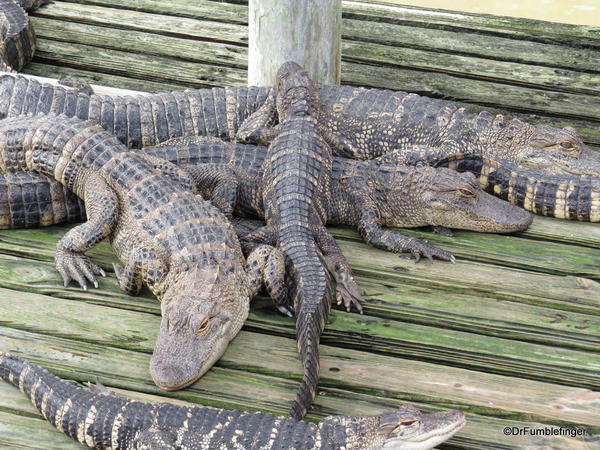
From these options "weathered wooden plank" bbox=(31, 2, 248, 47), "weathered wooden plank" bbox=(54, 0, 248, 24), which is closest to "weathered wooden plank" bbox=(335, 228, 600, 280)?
"weathered wooden plank" bbox=(31, 2, 248, 47)

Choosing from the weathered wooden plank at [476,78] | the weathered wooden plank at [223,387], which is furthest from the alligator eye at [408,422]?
the weathered wooden plank at [476,78]

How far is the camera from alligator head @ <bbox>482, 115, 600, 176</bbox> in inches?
191

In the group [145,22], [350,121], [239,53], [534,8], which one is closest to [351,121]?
[350,121]

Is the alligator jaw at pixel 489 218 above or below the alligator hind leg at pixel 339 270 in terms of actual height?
above

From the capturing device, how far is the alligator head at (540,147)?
15.9 feet

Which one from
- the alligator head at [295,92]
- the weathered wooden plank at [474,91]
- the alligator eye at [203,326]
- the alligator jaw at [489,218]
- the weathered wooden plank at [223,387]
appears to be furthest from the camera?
the weathered wooden plank at [474,91]

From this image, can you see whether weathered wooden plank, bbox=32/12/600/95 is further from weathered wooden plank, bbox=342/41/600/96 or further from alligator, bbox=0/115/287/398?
alligator, bbox=0/115/287/398

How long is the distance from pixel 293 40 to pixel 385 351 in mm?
2193

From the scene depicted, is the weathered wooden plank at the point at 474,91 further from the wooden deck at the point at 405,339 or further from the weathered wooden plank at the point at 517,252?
the weathered wooden plank at the point at 517,252

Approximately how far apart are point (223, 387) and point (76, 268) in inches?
38.7

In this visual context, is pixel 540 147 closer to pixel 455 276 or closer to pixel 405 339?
pixel 455 276

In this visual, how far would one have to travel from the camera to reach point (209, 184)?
4.38 metres

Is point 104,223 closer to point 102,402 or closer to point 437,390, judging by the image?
point 102,402

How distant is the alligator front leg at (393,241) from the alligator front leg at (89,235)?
1.23 m
